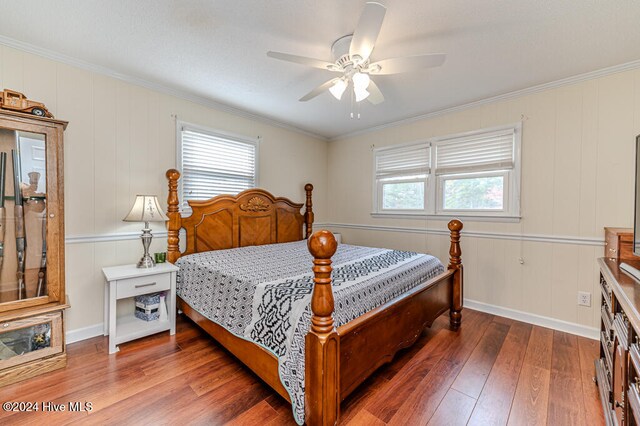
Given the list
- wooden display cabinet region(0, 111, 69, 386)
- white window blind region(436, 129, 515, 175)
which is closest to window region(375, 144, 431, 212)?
white window blind region(436, 129, 515, 175)

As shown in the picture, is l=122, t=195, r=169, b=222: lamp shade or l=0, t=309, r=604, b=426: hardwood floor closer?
l=0, t=309, r=604, b=426: hardwood floor

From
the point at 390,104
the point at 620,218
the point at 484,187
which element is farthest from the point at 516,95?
the point at 620,218

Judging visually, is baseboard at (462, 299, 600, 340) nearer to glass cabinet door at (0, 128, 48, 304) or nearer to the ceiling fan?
the ceiling fan

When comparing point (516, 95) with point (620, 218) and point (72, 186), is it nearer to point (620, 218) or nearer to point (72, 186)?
point (620, 218)

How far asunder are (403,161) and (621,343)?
2922 millimetres

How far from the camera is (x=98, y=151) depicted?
99.5 inches

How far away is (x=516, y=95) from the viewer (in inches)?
115

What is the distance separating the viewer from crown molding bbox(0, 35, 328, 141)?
84.7 inches

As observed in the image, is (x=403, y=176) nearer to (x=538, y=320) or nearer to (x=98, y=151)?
(x=538, y=320)

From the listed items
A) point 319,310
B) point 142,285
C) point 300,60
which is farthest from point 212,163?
point 319,310

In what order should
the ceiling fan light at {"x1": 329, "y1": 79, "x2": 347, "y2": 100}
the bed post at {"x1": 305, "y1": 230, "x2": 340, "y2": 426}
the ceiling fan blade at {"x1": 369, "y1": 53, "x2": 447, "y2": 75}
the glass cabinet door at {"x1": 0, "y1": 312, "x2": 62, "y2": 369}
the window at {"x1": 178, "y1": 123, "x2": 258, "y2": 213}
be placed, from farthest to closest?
the window at {"x1": 178, "y1": 123, "x2": 258, "y2": 213} < the ceiling fan light at {"x1": 329, "y1": 79, "x2": 347, "y2": 100} < the glass cabinet door at {"x1": 0, "y1": 312, "x2": 62, "y2": 369} < the ceiling fan blade at {"x1": 369, "y1": 53, "x2": 447, "y2": 75} < the bed post at {"x1": 305, "y1": 230, "x2": 340, "y2": 426}

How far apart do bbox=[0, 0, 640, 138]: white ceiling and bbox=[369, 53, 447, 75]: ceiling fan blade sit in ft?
0.79

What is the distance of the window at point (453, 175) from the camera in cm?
302

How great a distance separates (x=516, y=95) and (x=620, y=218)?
1498 mm
